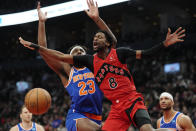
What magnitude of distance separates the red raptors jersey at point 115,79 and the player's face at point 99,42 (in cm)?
20

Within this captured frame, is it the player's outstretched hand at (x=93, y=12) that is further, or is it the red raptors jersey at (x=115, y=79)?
the player's outstretched hand at (x=93, y=12)

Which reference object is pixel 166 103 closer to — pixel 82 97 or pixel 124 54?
pixel 82 97

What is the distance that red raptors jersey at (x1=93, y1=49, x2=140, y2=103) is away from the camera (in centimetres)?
418

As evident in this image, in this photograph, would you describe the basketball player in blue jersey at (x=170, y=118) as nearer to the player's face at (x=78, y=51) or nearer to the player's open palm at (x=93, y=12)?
the player's face at (x=78, y=51)

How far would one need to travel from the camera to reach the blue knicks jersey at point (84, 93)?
4723 millimetres

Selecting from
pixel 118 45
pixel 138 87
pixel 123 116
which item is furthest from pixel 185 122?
pixel 118 45

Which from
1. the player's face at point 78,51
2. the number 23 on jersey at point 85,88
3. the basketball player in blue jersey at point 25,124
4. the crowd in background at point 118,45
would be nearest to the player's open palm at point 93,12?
the player's face at point 78,51

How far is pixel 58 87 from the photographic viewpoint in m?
20.8

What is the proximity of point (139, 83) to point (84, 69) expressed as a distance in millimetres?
11843

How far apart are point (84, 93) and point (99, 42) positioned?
0.83 meters

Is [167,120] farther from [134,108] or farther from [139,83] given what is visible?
[139,83]

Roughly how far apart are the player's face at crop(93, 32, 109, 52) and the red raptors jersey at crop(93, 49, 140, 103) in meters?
0.20

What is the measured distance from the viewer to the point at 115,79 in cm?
420

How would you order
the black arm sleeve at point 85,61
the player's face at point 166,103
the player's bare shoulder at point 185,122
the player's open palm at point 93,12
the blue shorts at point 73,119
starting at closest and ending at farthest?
1. the black arm sleeve at point 85,61
2. the blue shorts at point 73,119
3. the player's open palm at point 93,12
4. the player's bare shoulder at point 185,122
5. the player's face at point 166,103
